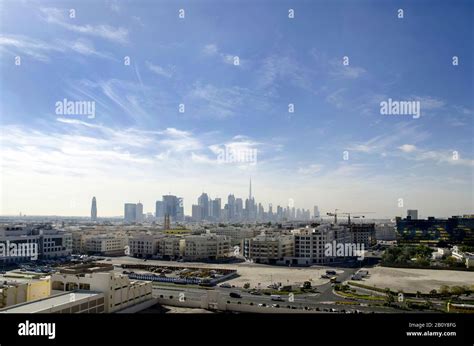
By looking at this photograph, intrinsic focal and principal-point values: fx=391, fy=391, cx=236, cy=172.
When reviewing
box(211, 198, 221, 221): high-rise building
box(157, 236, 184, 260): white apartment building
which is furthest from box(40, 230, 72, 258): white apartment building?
box(211, 198, 221, 221): high-rise building

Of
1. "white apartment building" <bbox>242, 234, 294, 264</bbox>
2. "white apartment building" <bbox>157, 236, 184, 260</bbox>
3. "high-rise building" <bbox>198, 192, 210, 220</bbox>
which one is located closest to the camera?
"white apartment building" <bbox>242, 234, 294, 264</bbox>

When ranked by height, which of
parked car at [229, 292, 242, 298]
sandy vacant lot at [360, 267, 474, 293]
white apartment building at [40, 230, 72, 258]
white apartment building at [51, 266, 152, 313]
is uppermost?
white apartment building at [51, 266, 152, 313]

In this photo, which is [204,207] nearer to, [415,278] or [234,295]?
[415,278]

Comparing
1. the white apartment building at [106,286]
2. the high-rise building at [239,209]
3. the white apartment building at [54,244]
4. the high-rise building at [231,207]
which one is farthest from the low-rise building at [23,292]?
the high-rise building at [239,209]

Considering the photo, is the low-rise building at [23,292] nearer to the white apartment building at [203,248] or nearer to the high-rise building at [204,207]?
the white apartment building at [203,248]

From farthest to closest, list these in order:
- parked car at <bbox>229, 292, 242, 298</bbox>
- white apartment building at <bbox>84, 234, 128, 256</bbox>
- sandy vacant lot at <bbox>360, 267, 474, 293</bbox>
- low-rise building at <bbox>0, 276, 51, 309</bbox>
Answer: white apartment building at <bbox>84, 234, 128, 256</bbox> → sandy vacant lot at <bbox>360, 267, 474, 293</bbox> → parked car at <bbox>229, 292, 242, 298</bbox> → low-rise building at <bbox>0, 276, 51, 309</bbox>

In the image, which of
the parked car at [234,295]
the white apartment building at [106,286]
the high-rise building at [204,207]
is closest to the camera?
the white apartment building at [106,286]

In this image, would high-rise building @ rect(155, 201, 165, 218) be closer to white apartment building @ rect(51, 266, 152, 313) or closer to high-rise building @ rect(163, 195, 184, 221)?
high-rise building @ rect(163, 195, 184, 221)

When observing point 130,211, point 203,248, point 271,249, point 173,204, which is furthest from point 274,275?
point 130,211
